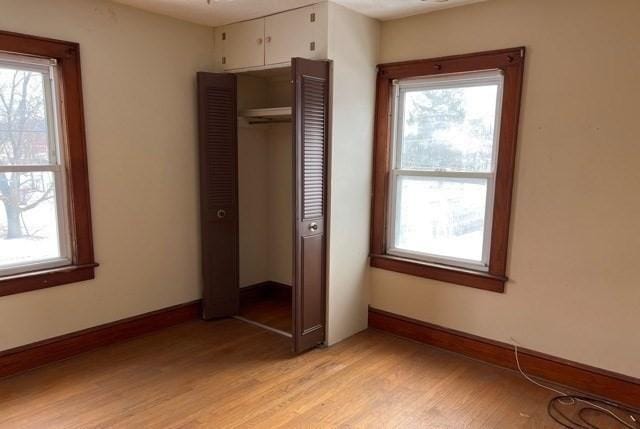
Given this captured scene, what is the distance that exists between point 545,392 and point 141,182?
10.4ft

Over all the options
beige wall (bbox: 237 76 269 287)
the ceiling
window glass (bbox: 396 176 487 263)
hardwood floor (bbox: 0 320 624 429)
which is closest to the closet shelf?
beige wall (bbox: 237 76 269 287)

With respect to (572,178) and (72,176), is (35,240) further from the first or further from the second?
(572,178)

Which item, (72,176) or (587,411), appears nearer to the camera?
(587,411)

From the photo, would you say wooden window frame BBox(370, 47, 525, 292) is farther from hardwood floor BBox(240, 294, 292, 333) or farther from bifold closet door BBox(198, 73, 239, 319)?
bifold closet door BBox(198, 73, 239, 319)

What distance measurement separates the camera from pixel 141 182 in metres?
3.33

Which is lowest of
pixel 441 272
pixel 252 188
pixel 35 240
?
pixel 441 272

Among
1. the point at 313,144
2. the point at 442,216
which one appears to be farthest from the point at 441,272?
the point at 313,144

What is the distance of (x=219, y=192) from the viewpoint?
144 inches

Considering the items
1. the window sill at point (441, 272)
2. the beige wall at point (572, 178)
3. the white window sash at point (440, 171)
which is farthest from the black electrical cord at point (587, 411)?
the white window sash at point (440, 171)

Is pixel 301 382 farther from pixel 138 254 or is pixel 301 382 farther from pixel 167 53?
pixel 167 53

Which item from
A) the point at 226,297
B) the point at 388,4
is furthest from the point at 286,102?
the point at 226,297

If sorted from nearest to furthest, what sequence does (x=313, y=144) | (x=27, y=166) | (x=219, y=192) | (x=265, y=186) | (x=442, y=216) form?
(x=27, y=166), (x=313, y=144), (x=442, y=216), (x=219, y=192), (x=265, y=186)

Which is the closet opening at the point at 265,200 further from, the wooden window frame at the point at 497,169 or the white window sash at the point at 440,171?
the white window sash at the point at 440,171

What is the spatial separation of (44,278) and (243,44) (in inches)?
88.1
